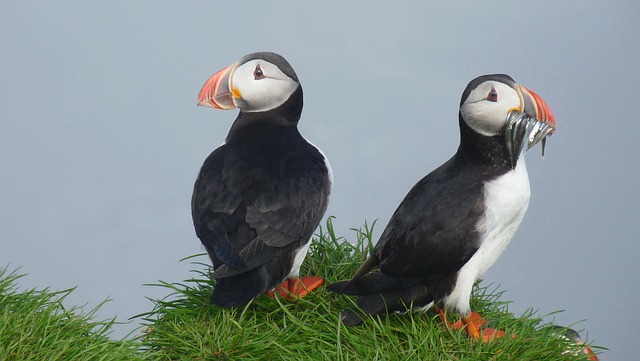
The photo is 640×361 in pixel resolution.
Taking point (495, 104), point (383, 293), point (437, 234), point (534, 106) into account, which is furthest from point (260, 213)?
point (534, 106)

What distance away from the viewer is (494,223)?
484 cm

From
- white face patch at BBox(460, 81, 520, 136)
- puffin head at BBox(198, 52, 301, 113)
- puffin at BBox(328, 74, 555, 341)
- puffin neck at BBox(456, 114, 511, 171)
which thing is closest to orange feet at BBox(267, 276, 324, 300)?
puffin at BBox(328, 74, 555, 341)

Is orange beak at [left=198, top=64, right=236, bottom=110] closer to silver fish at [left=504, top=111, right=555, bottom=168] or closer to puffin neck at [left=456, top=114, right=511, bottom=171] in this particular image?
puffin neck at [left=456, top=114, right=511, bottom=171]

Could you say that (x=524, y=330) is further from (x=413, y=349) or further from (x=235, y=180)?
(x=235, y=180)

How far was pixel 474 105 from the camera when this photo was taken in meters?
4.85

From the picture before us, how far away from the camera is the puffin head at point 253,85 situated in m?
5.24

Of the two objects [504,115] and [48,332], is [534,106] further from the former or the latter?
[48,332]

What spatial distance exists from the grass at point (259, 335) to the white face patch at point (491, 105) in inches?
34.1

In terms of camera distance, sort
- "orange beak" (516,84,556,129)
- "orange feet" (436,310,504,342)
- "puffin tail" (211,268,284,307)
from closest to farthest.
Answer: "puffin tail" (211,268,284,307), "orange beak" (516,84,556,129), "orange feet" (436,310,504,342)

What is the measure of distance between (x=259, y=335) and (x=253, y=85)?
1114mm

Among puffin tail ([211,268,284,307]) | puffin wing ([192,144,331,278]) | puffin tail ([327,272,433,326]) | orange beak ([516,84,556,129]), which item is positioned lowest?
puffin tail ([327,272,433,326])

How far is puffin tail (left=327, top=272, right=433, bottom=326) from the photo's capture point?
4.86 m

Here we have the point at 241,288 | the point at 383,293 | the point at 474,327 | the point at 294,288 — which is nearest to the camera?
the point at 241,288

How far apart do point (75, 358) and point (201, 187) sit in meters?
0.90
